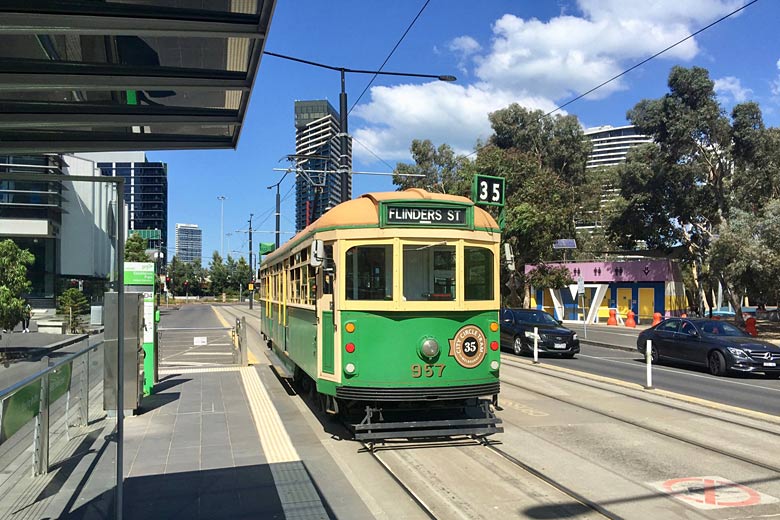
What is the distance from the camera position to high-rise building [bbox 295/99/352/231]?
84.5ft

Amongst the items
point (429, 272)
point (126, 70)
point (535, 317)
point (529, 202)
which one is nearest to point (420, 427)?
point (429, 272)

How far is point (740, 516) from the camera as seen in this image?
5246 mm

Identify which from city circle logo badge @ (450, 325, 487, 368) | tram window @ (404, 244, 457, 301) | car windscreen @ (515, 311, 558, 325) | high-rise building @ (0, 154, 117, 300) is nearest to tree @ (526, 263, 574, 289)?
car windscreen @ (515, 311, 558, 325)

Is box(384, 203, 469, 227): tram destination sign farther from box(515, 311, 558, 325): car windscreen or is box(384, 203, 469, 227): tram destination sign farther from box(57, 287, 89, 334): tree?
box(515, 311, 558, 325): car windscreen

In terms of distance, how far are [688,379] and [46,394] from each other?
13287mm

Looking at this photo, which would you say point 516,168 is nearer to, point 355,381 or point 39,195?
point 355,381

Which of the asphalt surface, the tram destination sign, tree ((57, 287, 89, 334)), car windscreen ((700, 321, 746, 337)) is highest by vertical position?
the tram destination sign

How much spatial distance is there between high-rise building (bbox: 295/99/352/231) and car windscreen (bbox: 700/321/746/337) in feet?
42.8

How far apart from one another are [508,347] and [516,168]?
2055 cm

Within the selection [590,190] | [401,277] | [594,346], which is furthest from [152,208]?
[401,277]

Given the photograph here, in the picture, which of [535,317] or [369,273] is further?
[535,317]

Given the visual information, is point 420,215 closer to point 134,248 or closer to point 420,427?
point 420,427

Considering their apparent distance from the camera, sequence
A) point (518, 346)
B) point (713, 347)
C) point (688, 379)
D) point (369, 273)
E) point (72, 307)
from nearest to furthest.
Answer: point (72, 307) → point (369, 273) → point (688, 379) → point (713, 347) → point (518, 346)

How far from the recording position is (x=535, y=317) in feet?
67.3
